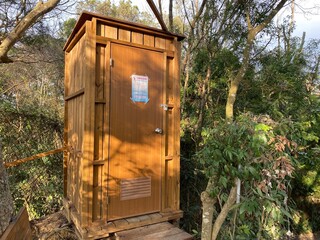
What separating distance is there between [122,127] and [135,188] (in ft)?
2.31

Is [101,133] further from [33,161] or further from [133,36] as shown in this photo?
[33,161]

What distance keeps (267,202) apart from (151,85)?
5.67ft

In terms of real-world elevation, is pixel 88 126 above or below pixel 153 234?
above

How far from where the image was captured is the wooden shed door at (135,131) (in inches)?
101

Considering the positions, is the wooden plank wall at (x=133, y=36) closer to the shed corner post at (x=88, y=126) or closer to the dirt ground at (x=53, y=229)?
the shed corner post at (x=88, y=126)

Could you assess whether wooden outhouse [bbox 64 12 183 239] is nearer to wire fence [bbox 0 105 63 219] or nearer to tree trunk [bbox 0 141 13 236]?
tree trunk [bbox 0 141 13 236]

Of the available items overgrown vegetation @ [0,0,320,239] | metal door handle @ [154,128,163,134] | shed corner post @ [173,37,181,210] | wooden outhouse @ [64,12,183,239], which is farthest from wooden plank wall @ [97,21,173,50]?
overgrown vegetation @ [0,0,320,239]

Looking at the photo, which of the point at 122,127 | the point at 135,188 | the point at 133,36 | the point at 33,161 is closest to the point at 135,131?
the point at 122,127

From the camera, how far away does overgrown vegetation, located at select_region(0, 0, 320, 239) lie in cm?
180

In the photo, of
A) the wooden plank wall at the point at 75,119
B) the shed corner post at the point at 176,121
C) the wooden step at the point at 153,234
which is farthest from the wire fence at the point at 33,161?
the shed corner post at the point at 176,121

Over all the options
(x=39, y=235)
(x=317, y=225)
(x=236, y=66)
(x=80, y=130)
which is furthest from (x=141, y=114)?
(x=317, y=225)

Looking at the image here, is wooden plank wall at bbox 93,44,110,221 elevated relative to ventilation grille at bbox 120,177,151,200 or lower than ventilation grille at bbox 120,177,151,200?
elevated

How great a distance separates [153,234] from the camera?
2.47 metres

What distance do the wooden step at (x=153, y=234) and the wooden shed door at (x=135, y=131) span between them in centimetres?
18
